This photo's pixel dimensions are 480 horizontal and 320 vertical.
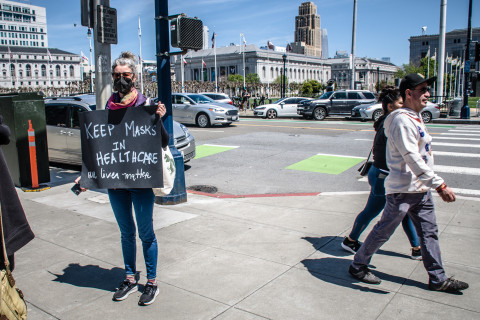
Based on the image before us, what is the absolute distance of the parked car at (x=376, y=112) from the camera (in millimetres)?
22469

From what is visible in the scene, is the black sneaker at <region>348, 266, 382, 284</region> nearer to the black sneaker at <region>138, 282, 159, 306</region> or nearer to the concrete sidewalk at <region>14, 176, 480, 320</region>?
the concrete sidewalk at <region>14, 176, 480, 320</region>

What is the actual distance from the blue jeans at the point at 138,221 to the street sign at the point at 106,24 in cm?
444

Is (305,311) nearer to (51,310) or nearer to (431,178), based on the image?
(431,178)

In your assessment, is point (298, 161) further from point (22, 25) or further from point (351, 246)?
point (22, 25)

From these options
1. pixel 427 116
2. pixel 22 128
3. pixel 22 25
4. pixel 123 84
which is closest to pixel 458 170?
pixel 123 84

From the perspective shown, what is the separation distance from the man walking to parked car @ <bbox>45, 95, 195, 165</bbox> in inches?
265

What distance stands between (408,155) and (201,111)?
1709cm

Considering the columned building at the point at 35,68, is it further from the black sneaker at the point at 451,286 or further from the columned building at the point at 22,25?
the black sneaker at the point at 451,286

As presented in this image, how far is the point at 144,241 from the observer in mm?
3582

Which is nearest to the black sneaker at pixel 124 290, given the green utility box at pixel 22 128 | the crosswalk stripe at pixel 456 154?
the green utility box at pixel 22 128

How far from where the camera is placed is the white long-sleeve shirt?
11.2ft

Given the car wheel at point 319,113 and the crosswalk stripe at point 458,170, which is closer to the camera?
the crosswalk stripe at point 458,170

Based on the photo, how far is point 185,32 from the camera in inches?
239

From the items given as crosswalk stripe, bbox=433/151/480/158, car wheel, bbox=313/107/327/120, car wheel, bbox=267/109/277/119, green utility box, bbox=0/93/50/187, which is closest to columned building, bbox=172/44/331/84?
car wheel, bbox=267/109/277/119
